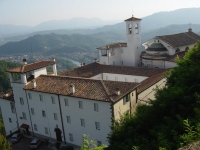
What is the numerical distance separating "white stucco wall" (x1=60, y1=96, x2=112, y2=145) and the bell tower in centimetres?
2394

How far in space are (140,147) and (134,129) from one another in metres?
2.72

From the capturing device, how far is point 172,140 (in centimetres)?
1263

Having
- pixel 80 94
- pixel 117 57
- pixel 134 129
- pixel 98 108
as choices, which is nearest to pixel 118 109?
pixel 98 108

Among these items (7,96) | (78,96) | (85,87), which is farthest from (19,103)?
(85,87)

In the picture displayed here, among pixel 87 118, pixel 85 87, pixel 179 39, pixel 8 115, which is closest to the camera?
pixel 87 118

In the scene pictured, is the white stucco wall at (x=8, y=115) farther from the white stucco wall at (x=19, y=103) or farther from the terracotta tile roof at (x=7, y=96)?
the white stucco wall at (x=19, y=103)

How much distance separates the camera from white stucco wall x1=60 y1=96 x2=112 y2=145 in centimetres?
2612

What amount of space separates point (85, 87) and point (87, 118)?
3.81 m

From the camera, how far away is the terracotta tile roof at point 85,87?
1034 inches

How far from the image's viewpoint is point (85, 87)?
93.1 feet

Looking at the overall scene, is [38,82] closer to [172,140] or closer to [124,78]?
[124,78]

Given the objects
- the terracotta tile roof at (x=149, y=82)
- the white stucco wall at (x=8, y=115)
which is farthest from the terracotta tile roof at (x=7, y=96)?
the terracotta tile roof at (x=149, y=82)

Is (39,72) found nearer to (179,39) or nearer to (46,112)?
(46,112)

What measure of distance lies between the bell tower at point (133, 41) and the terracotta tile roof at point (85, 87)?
21360 mm
